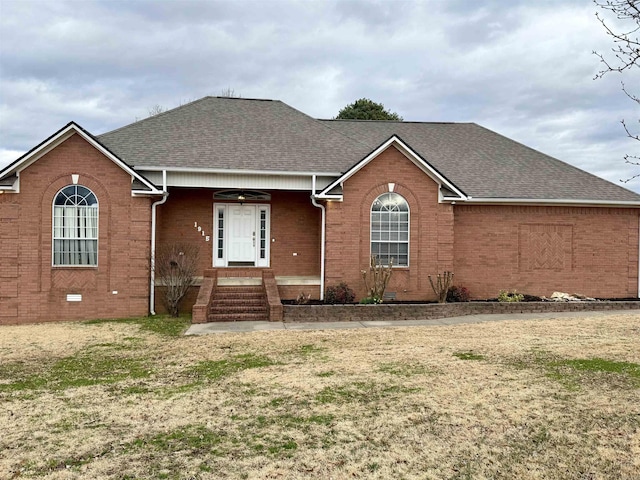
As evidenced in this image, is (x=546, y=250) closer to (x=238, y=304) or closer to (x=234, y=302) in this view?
(x=238, y=304)

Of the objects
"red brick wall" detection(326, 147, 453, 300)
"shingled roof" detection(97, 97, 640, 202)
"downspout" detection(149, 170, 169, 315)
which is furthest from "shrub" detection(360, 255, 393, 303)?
"downspout" detection(149, 170, 169, 315)

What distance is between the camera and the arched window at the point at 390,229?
50.1 ft

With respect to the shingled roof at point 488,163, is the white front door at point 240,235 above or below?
below

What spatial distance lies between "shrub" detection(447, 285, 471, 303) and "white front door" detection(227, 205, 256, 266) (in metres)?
6.76

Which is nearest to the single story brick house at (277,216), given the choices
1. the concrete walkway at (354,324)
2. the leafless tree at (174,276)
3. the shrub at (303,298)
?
the shrub at (303,298)

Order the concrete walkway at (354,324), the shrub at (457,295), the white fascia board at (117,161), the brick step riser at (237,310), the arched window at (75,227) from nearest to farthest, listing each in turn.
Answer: the concrete walkway at (354,324) < the brick step riser at (237,310) < the white fascia board at (117,161) < the arched window at (75,227) < the shrub at (457,295)

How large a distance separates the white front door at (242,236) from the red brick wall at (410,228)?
3.40m

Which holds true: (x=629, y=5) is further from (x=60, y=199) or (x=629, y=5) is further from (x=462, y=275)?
(x=60, y=199)

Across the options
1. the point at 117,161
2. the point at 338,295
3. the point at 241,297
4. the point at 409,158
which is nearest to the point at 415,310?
the point at 338,295

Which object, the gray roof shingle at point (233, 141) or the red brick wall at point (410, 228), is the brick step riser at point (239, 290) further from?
the gray roof shingle at point (233, 141)

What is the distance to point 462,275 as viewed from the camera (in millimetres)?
16141

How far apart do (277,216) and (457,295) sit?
6680mm

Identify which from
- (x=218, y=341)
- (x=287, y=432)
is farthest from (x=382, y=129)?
(x=287, y=432)

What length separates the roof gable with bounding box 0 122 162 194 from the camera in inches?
521
